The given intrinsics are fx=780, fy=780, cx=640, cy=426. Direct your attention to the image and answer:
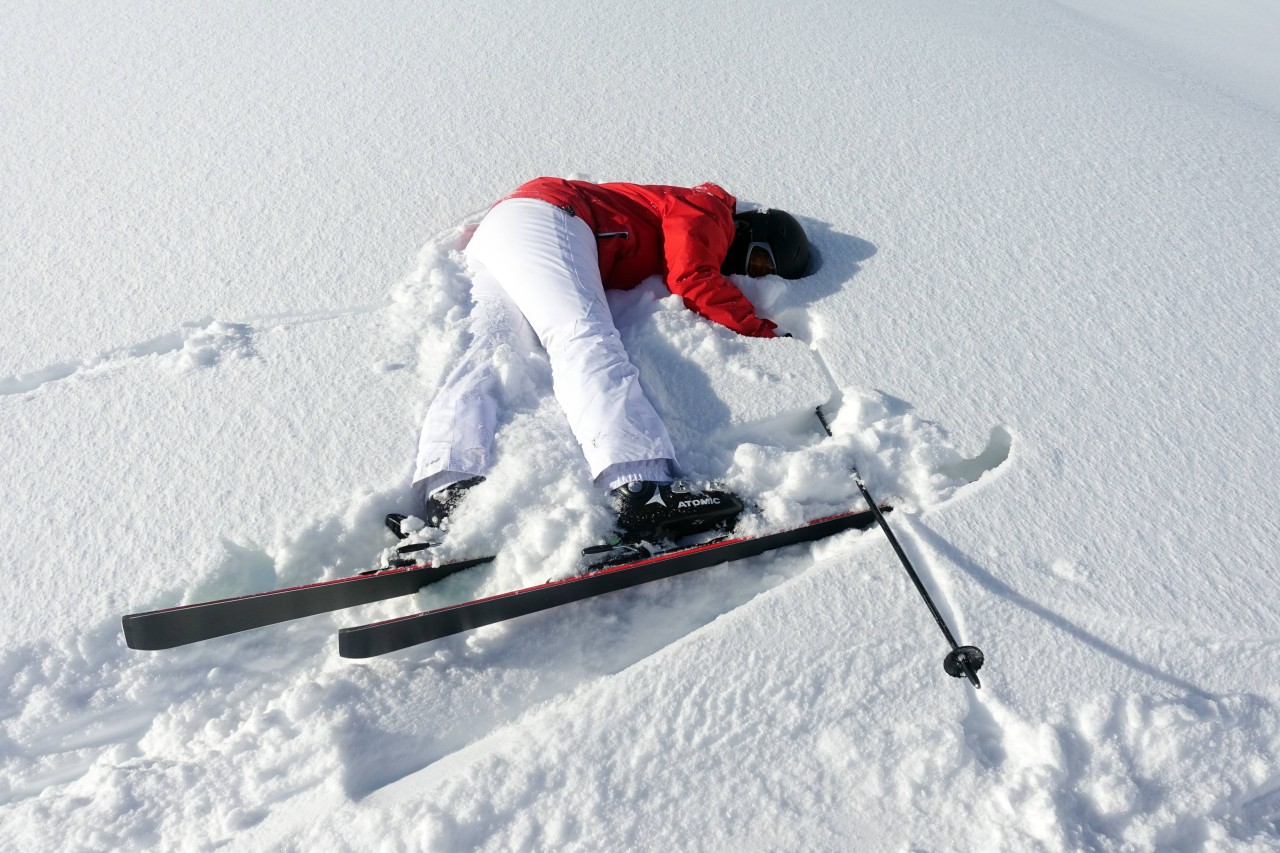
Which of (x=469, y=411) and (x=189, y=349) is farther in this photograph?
(x=189, y=349)

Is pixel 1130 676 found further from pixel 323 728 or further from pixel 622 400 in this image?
pixel 323 728

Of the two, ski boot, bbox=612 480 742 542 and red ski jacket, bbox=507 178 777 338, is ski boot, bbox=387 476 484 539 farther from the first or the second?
red ski jacket, bbox=507 178 777 338

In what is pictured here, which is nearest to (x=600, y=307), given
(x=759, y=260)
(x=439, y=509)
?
(x=759, y=260)

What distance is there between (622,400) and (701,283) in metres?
0.68

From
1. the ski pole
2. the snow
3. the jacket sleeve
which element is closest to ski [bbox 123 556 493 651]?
the snow

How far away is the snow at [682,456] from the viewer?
166 cm

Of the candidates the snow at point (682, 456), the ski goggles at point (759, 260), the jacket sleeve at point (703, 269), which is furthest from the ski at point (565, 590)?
the ski goggles at point (759, 260)

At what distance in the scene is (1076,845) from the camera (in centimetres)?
157

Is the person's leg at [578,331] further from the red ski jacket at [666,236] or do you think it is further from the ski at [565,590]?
the ski at [565,590]

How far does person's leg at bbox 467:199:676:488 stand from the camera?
2105 mm

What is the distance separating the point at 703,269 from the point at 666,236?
19 cm

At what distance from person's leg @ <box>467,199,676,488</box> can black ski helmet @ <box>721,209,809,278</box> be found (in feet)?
1.83

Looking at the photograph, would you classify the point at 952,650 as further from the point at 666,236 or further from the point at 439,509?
the point at 666,236

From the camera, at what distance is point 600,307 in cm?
251
